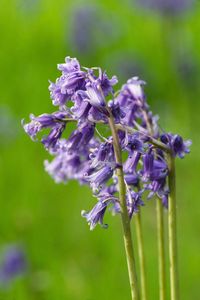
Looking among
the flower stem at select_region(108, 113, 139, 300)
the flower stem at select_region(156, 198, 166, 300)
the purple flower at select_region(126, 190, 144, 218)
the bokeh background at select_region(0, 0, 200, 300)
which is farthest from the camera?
the bokeh background at select_region(0, 0, 200, 300)

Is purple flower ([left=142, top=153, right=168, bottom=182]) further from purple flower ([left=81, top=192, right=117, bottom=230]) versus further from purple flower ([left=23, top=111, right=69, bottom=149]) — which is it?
purple flower ([left=23, top=111, right=69, bottom=149])

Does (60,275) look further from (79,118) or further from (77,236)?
(79,118)

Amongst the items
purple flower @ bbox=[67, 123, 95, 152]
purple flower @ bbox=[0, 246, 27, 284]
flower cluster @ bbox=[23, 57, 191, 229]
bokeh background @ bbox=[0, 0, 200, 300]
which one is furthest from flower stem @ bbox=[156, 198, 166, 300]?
purple flower @ bbox=[0, 246, 27, 284]

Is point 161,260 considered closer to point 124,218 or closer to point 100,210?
point 100,210

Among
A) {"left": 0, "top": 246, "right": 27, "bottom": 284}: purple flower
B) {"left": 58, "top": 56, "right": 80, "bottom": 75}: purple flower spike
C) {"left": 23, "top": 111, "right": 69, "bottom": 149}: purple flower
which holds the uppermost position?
{"left": 0, "top": 246, "right": 27, "bottom": 284}: purple flower

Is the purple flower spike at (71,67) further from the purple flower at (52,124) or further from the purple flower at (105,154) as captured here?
the purple flower at (105,154)
